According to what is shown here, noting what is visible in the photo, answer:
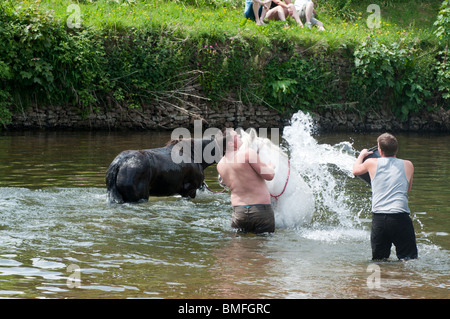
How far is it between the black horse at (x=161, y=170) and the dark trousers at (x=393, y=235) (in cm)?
315

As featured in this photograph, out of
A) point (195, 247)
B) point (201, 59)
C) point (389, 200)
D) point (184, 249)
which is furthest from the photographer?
point (201, 59)

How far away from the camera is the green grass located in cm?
2161

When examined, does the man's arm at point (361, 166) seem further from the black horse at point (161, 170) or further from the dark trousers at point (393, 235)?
the black horse at point (161, 170)

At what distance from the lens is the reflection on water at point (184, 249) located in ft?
20.1

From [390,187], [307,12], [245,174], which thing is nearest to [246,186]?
[245,174]

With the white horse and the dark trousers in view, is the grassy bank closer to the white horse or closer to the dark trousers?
the white horse

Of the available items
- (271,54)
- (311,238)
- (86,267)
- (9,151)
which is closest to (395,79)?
(271,54)

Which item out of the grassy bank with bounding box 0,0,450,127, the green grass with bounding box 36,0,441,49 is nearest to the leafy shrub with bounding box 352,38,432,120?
the grassy bank with bounding box 0,0,450,127

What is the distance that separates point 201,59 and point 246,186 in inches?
571

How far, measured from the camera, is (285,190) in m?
8.72

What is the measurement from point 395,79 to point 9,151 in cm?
1483

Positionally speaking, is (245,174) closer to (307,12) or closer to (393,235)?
(393,235)

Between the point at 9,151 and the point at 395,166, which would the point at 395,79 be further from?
the point at 395,166

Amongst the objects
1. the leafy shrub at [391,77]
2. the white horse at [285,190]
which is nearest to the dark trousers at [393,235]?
the white horse at [285,190]
